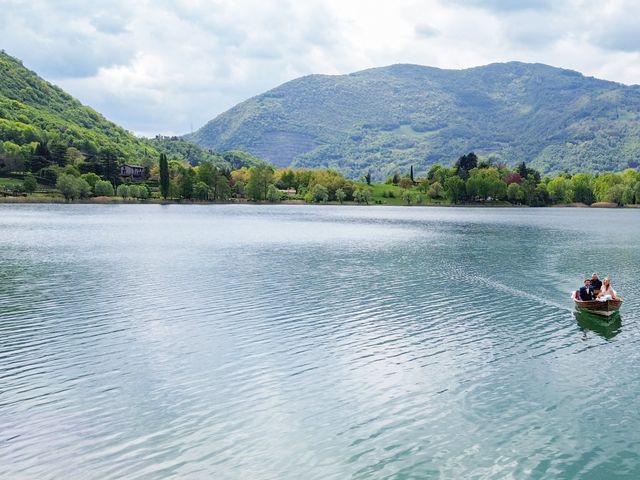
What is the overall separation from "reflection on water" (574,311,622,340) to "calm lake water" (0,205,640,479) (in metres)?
0.32

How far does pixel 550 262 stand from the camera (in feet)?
276

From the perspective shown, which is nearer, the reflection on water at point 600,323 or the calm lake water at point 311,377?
the calm lake water at point 311,377

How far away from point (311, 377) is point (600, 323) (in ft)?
89.2

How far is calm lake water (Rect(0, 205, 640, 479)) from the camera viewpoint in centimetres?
2216

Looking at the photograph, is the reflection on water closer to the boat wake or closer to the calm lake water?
the calm lake water

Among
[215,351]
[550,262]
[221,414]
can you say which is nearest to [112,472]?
[221,414]

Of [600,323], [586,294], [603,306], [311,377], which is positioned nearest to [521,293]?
[586,294]

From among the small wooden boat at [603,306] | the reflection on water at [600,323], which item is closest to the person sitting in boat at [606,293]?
the small wooden boat at [603,306]

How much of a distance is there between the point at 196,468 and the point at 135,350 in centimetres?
1655

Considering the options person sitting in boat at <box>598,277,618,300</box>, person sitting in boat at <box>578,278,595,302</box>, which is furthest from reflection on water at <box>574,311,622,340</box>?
person sitting in boat at <box>598,277,618,300</box>

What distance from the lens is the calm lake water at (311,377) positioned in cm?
2216

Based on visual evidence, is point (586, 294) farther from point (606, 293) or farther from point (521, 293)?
point (521, 293)

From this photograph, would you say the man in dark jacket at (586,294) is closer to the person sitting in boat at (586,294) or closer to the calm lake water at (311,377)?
the person sitting in boat at (586,294)

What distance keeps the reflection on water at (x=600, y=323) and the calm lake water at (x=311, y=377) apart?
321 millimetres
